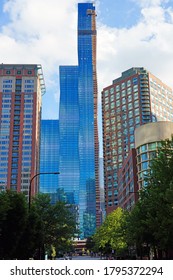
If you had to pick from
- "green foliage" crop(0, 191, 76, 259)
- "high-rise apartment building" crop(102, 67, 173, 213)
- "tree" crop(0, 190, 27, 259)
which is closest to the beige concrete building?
"green foliage" crop(0, 191, 76, 259)

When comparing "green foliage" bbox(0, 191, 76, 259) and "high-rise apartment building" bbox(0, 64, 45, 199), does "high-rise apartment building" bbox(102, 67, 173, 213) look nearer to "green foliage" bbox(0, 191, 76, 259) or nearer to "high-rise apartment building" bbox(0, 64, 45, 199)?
"high-rise apartment building" bbox(0, 64, 45, 199)

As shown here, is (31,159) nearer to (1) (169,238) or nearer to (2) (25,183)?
(2) (25,183)

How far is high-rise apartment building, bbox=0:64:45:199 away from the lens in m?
156

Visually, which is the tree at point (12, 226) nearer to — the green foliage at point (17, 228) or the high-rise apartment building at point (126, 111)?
the green foliage at point (17, 228)

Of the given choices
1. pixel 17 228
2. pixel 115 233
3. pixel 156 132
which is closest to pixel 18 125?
pixel 156 132

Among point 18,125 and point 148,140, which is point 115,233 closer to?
point 148,140

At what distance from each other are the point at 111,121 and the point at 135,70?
31176mm

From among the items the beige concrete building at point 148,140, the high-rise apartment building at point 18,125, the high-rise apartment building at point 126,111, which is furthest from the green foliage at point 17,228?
the high-rise apartment building at point 126,111

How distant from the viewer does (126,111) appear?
18038cm

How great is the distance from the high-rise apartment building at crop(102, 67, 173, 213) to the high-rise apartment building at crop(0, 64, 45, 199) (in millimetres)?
42298

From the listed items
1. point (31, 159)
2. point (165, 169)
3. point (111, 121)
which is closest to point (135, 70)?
point (111, 121)

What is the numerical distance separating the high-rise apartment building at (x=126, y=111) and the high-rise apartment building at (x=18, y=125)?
42.3 metres

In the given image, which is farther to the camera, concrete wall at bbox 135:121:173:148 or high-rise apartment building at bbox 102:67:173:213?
high-rise apartment building at bbox 102:67:173:213
